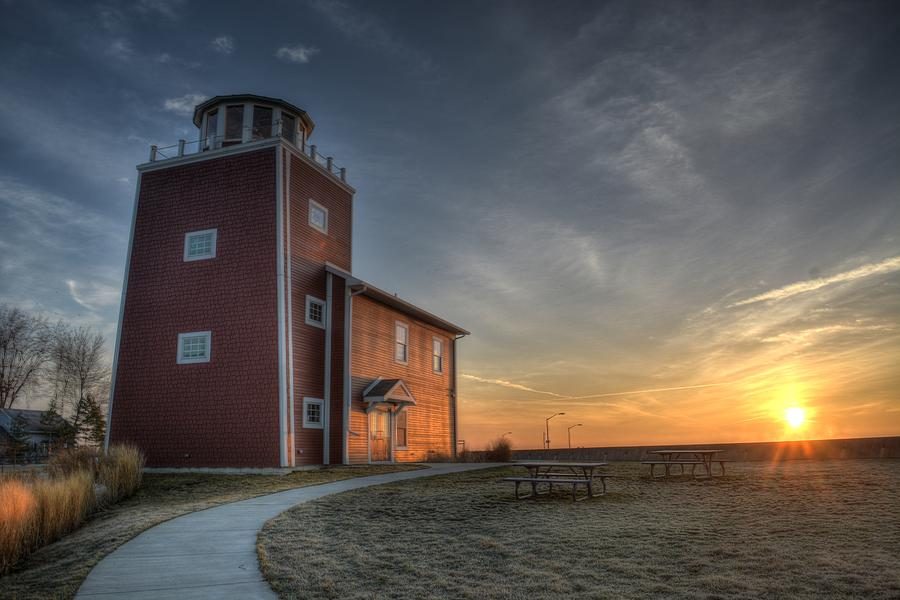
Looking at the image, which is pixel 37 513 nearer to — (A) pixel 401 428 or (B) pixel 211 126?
(A) pixel 401 428

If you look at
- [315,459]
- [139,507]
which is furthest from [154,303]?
[139,507]

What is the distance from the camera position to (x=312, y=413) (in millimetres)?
22297

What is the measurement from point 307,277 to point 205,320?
3624 mm

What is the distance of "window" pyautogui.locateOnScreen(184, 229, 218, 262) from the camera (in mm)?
22469

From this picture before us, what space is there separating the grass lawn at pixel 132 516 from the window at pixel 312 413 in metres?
1.79

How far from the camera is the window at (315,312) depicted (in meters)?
22.6

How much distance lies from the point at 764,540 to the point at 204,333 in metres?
18.3

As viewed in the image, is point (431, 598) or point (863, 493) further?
point (863, 493)

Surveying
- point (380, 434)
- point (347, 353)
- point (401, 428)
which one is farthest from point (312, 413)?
point (401, 428)

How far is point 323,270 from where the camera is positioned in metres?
23.9

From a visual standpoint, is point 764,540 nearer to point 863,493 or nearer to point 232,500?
point 863,493

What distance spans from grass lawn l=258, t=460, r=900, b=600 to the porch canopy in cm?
1072

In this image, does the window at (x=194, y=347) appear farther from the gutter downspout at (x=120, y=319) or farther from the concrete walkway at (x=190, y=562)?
the concrete walkway at (x=190, y=562)

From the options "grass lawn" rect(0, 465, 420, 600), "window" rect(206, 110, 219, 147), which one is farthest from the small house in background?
"grass lawn" rect(0, 465, 420, 600)
